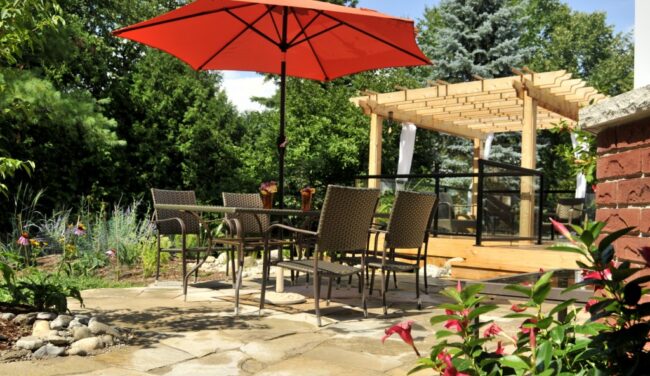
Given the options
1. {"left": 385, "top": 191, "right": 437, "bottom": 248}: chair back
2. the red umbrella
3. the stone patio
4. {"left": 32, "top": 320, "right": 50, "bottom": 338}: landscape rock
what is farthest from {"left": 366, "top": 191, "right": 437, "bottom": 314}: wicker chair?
{"left": 32, "top": 320, "right": 50, "bottom": 338}: landscape rock

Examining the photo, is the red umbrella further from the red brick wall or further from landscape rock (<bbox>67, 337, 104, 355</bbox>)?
the red brick wall

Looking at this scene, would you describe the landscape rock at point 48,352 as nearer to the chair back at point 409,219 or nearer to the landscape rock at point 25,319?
the landscape rock at point 25,319

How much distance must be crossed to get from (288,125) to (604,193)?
1191 cm

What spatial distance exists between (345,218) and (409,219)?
714mm

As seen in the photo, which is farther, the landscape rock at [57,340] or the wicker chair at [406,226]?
the wicker chair at [406,226]

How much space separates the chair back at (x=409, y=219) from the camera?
448 cm

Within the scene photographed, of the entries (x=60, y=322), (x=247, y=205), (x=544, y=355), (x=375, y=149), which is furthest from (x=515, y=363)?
(x=375, y=149)

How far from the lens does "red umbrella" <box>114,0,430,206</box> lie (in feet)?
16.7

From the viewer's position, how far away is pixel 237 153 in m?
13.0

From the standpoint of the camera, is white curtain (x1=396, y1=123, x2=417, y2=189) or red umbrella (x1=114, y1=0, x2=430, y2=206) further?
white curtain (x1=396, y1=123, x2=417, y2=189)

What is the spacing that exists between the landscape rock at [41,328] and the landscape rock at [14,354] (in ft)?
0.50

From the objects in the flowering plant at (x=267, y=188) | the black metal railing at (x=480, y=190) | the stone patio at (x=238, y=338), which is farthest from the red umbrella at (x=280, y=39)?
the black metal railing at (x=480, y=190)

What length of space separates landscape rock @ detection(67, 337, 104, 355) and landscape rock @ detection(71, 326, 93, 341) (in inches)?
2.0

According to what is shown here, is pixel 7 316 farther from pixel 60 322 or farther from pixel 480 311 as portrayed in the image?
pixel 480 311
